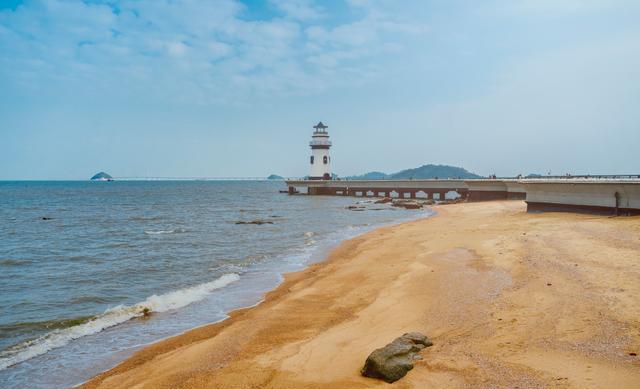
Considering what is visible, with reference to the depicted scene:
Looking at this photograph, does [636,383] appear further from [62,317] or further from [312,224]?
[312,224]

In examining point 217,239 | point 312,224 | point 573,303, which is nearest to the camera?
point 573,303

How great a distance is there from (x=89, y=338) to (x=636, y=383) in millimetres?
11023

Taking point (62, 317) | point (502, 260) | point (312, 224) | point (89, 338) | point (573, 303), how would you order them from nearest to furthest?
point (573, 303) → point (89, 338) → point (62, 317) → point (502, 260) → point (312, 224)

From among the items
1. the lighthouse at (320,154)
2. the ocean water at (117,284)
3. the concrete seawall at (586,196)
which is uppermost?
the lighthouse at (320,154)

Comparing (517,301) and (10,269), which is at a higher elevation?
(517,301)

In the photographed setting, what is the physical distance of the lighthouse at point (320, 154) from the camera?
84.9 m

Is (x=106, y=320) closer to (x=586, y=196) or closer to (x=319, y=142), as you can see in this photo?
(x=586, y=196)

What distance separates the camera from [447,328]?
897 cm

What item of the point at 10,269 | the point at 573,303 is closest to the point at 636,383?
the point at 573,303

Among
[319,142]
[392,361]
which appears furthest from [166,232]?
[319,142]

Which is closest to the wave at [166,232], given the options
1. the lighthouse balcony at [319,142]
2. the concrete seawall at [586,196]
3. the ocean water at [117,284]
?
the ocean water at [117,284]

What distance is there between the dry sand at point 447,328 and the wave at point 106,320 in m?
2.43

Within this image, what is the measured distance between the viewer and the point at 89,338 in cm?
1165

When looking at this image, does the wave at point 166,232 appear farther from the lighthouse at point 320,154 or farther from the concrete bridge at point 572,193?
the lighthouse at point 320,154
